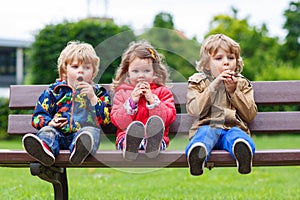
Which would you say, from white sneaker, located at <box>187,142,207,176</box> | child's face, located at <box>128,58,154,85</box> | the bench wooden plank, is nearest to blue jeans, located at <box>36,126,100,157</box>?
child's face, located at <box>128,58,154,85</box>

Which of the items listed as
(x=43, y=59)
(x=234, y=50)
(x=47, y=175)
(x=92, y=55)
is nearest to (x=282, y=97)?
(x=234, y=50)

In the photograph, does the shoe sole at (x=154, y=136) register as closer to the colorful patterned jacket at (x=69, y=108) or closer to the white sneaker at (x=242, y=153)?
the white sneaker at (x=242, y=153)

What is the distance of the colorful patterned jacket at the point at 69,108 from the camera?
11.4 ft

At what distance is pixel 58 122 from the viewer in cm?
343

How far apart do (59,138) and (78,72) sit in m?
0.46

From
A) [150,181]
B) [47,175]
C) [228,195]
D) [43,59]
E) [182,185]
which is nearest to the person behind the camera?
[47,175]

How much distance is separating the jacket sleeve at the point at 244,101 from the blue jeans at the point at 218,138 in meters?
0.18

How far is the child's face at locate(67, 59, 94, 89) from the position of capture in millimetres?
3537

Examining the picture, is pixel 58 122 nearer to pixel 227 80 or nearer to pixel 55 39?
pixel 227 80

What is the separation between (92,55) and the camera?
11.7ft

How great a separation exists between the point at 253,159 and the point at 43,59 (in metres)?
10.6

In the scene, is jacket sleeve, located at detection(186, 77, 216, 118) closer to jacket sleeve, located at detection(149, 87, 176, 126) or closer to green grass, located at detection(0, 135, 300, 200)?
jacket sleeve, located at detection(149, 87, 176, 126)

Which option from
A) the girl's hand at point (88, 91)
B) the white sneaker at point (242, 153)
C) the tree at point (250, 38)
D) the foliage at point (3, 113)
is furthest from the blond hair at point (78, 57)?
the tree at point (250, 38)

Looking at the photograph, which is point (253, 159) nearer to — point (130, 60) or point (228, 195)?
point (130, 60)
